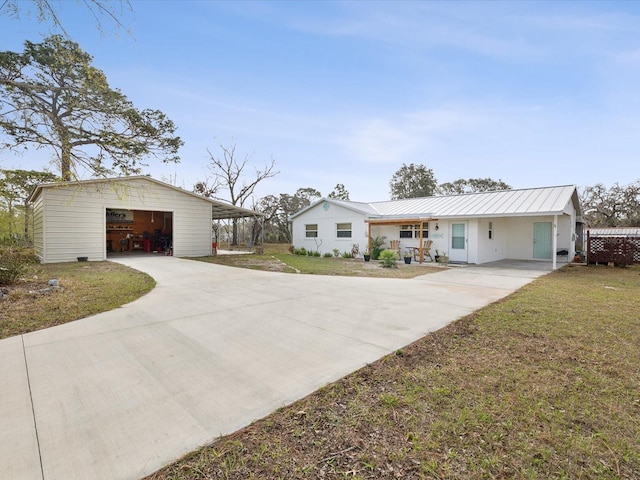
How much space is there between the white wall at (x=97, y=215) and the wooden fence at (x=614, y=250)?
1826 centimetres

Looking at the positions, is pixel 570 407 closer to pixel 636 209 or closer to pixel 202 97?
pixel 202 97

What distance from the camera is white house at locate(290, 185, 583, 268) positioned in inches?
528

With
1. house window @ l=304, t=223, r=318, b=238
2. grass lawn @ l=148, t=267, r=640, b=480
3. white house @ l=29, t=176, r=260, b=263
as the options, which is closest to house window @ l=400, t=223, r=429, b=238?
house window @ l=304, t=223, r=318, b=238

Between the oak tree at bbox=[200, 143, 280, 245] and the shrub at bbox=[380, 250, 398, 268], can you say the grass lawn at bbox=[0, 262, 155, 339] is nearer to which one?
the shrub at bbox=[380, 250, 398, 268]

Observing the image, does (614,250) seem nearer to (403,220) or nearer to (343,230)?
(403,220)

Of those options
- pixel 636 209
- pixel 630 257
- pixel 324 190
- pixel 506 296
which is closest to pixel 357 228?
pixel 506 296

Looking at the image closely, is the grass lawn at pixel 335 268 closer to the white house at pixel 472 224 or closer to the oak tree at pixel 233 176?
the white house at pixel 472 224

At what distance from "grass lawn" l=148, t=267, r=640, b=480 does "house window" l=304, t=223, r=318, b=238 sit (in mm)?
15381

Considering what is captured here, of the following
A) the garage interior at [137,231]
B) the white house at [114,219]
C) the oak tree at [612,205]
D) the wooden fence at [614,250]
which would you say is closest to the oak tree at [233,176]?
the garage interior at [137,231]

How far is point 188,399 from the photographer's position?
8.16 ft

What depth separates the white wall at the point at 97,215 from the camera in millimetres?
11695

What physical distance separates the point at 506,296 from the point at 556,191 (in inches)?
409

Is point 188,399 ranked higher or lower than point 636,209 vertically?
lower

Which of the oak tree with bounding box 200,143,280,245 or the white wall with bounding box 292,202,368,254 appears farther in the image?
the oak tree with bounding box 200,143,280,245
